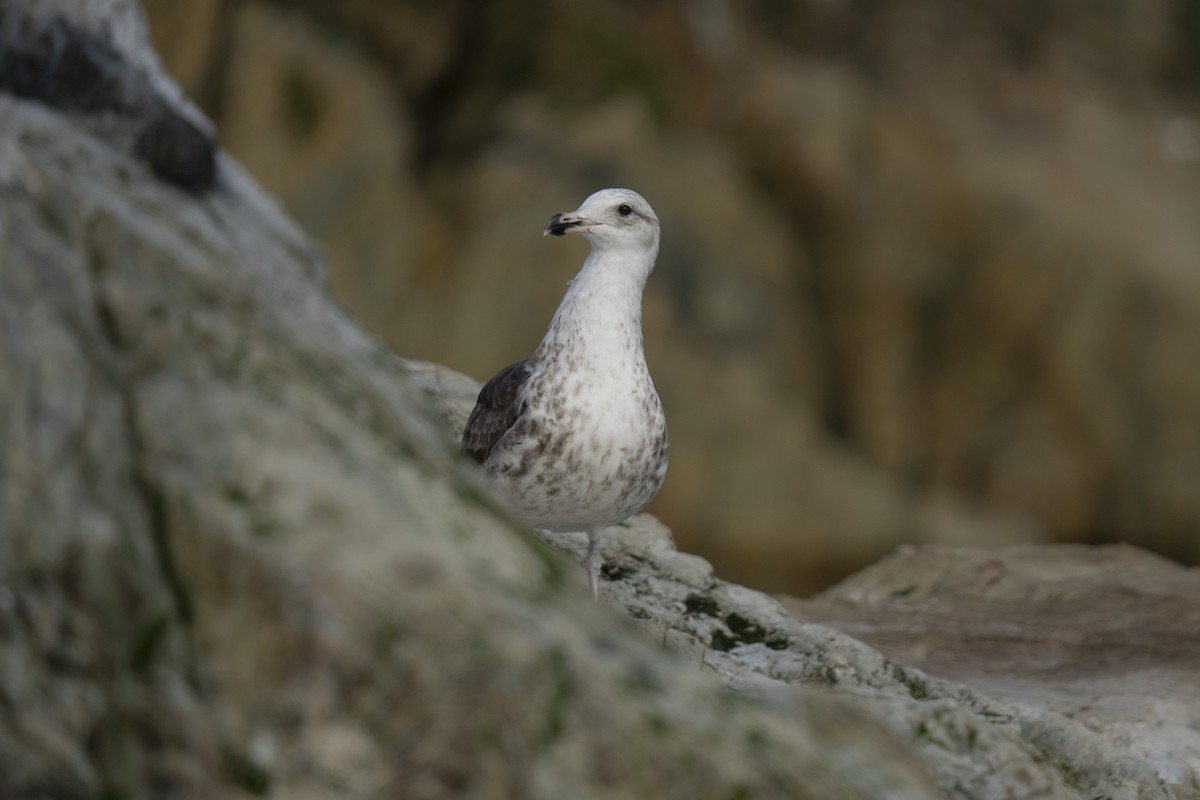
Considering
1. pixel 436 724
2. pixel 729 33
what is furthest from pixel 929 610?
pixel 729 33

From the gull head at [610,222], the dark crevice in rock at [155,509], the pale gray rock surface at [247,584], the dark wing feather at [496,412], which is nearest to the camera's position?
the pale gray rock surface at [247,584]

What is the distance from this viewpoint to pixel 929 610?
8.26 m

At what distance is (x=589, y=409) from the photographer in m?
5.27

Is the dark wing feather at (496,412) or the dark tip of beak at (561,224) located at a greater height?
the dark tip of beak at (561,224)

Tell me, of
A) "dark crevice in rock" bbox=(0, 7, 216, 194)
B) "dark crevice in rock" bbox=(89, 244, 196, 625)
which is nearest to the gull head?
"dark crevice in rock" bbox=(0, 7, 216, 194)

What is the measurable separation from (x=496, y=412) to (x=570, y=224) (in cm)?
79

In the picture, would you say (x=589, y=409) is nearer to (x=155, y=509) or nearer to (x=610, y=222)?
(x=610, y=222)

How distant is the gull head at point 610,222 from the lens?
555 centimetres

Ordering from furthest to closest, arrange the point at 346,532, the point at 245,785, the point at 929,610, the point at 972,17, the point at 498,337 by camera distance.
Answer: the point at 972,17, the point at 498,337, the point at 929,610, the point at 346,532, the point at 245,785

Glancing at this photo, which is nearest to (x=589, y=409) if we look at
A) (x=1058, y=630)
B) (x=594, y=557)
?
(x=594, y=557)

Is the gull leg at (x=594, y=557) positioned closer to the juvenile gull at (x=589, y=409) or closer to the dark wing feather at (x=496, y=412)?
the juvenile gull at (x=589, y=409)

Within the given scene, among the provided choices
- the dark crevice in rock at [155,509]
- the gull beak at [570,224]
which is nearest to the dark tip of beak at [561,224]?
the gull beak at [570,224]

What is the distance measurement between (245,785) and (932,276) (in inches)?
574

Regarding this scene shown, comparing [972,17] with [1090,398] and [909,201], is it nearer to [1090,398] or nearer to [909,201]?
[909,201]
